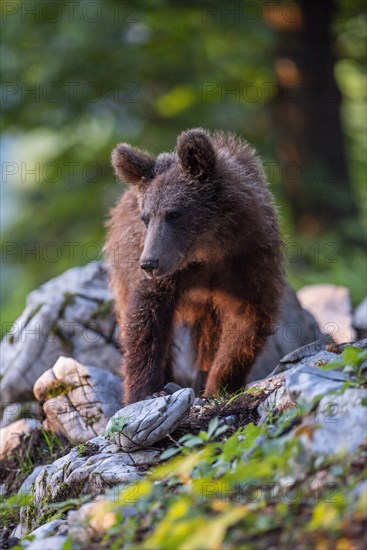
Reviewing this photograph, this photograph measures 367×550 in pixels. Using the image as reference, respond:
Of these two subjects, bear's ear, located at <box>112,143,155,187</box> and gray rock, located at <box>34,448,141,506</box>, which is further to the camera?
bear's ear, located at <box>112,143,155,187</box>

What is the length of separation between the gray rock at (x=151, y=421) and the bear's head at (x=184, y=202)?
1360 mm

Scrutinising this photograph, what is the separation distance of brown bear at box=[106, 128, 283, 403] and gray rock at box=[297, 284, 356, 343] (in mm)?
2133

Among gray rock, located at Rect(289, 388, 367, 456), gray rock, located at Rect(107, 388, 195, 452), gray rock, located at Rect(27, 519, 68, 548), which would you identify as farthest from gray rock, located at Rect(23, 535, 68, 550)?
gray rock, located at Rect(289, 388, 367, 456)

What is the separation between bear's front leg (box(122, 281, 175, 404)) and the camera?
6207mm

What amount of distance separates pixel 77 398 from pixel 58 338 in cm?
152

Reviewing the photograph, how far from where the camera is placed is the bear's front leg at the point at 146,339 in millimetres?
6207

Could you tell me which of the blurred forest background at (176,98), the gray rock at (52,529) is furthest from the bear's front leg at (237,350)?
the blurred forest background at (176,98)

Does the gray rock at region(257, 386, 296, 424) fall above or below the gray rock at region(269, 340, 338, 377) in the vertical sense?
below

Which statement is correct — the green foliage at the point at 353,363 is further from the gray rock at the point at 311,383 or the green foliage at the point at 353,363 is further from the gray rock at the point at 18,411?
the gray rock at the point at 18,411

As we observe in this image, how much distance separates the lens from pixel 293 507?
335cm

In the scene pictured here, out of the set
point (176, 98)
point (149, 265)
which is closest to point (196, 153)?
point (149, 265)

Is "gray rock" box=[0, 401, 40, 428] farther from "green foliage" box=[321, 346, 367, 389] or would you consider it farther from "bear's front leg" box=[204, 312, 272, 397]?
"green foliage" box=[321, 346, 367, 389]

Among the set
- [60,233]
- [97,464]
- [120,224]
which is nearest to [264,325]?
[120,224]

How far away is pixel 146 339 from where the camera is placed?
20.5 ft
